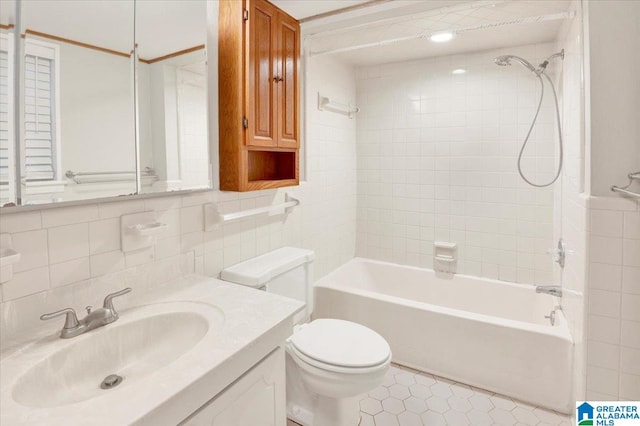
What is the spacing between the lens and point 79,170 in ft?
4.01

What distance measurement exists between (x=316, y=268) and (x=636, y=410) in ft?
6.23

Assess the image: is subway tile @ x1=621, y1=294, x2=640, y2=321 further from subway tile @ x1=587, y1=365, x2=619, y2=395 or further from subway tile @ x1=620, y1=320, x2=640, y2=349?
subway tile @ x1=587, y1=365, x2=619, y2=395

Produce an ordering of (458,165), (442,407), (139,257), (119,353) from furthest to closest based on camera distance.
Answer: (458,165) < (442,407) < (139,257) < (119,353)

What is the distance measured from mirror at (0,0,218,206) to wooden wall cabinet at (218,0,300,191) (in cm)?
10

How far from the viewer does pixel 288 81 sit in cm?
197

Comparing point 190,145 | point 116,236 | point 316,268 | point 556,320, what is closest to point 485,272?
point 556,320

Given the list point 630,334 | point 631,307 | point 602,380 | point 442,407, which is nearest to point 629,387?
point 602,380

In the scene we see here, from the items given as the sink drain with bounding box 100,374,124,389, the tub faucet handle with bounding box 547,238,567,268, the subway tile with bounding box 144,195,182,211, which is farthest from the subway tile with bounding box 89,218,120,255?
the tub faucet handle with bounding box 547,238,567,268

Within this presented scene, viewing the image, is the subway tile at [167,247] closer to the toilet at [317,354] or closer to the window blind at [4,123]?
the toilet at [317,354]

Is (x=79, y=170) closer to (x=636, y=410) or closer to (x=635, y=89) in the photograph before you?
(x=635, y=89)

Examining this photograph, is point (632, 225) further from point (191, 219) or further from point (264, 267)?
point (191, 219)

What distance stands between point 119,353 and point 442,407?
5.48 feet

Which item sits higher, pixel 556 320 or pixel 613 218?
pixel 613 218

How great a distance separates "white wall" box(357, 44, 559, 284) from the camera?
2.71 m
